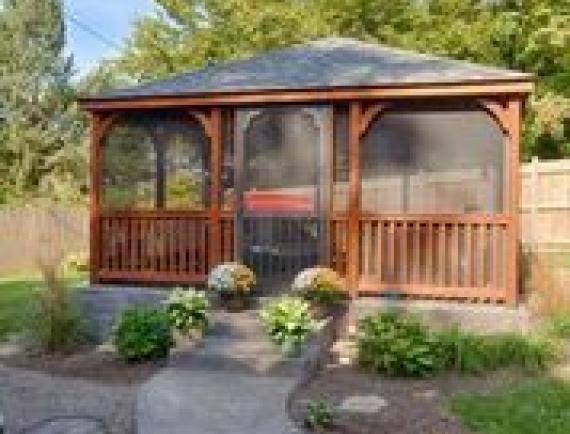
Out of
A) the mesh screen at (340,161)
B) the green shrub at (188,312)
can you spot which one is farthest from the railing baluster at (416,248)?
the green shrub at (188,312)

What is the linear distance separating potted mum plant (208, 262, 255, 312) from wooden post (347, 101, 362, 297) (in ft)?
4.36

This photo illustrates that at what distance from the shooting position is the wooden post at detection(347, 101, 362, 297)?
521 inches

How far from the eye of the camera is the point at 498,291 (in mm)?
12766

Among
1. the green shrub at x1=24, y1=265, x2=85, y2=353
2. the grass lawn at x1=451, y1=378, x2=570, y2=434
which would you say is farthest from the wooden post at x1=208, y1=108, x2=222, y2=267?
the grass lawn at x1=451, y1=378, x2=570, y2=434

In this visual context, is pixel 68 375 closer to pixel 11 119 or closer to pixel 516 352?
pixel 516 352

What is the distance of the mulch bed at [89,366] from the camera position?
1081 cm

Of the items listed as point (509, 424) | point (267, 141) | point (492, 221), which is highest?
point (267, 141)

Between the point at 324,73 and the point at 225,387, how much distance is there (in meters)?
5.56

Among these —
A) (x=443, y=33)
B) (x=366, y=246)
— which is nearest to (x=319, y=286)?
(x=366, y=246)

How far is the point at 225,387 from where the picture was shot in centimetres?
991

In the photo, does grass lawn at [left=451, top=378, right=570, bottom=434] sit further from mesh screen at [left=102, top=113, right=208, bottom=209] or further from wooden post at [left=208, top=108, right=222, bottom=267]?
mesh screen at [left=102, top=113, right=208, bottom=209]

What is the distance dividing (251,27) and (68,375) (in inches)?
814

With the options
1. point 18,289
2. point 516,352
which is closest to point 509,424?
point 516,352

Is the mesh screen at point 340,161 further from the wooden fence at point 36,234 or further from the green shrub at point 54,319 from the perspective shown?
the wooden fence at point 36,234
